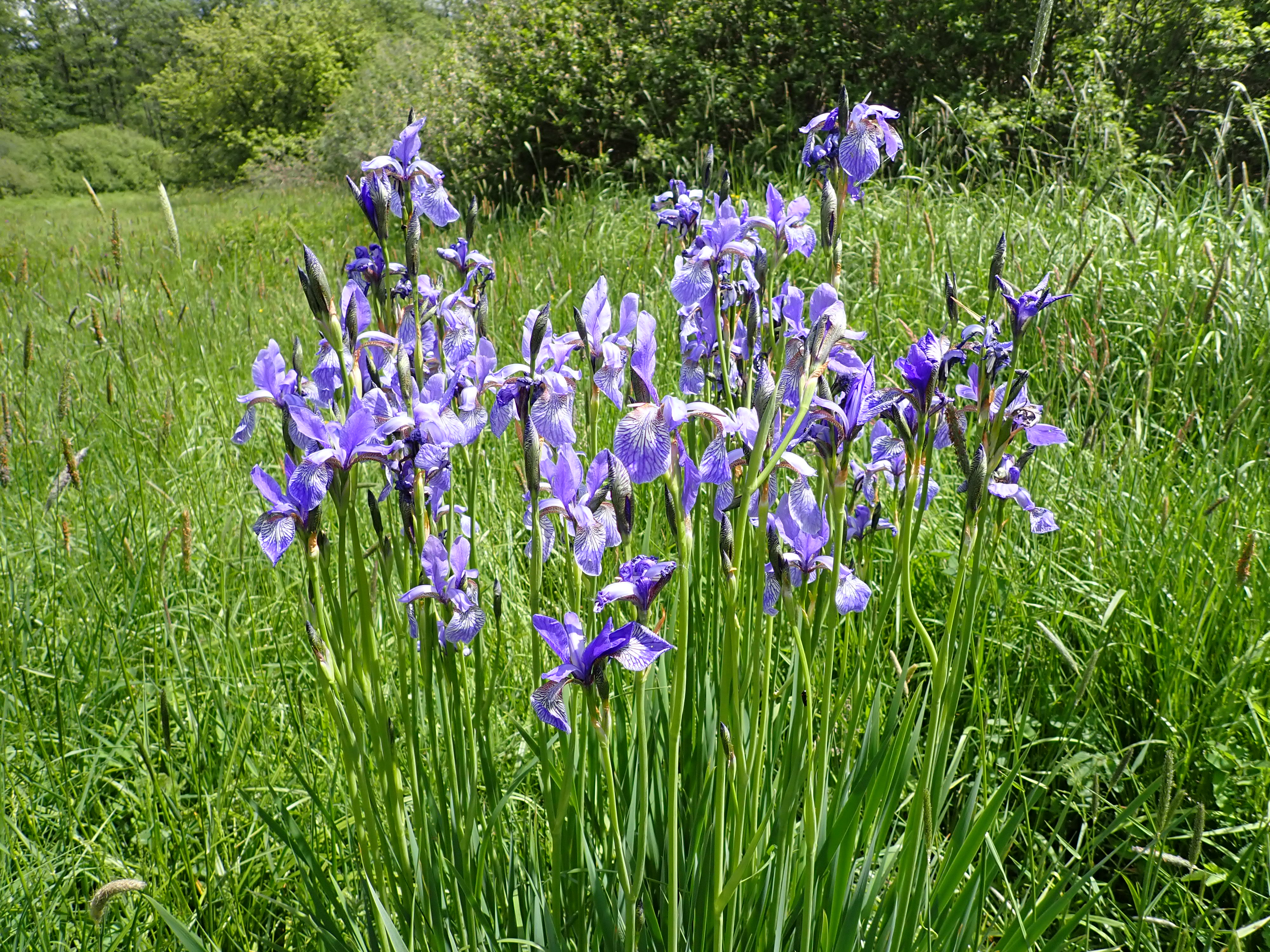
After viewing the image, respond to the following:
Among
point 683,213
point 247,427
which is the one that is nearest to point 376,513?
point 247,427

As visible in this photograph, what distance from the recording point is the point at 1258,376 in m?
2.86

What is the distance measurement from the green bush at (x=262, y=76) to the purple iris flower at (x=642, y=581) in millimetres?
28568

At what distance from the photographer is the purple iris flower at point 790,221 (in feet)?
4.69

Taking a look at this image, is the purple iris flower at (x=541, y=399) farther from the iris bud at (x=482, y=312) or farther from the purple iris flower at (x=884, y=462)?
the purple iris flower at (x=884, y=462)

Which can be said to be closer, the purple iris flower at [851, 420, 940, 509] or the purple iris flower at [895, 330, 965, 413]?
the purple iris flower at [895, 330, 965, 413]

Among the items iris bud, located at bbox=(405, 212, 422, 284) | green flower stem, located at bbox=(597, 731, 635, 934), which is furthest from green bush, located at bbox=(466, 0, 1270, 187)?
green flower stem, located at bbox=(597, 731, 635, 934)

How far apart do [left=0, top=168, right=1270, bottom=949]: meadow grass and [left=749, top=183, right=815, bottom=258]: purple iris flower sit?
0.64 m

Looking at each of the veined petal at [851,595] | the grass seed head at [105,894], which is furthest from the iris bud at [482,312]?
the grass seed head at [105,894]

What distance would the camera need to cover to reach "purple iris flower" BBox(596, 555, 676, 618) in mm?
936

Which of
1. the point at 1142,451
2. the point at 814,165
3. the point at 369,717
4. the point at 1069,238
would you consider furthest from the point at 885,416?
the point at 1069,238

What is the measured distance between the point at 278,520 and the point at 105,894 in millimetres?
529

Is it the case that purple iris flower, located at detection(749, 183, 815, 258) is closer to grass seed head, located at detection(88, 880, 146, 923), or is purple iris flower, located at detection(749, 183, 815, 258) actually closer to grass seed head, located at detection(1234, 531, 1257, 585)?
grass seed head, located at detection(1234, 531, 1257, 585)

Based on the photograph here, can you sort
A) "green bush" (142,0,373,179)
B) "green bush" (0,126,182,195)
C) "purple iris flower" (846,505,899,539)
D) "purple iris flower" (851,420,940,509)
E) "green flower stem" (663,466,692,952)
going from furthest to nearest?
"green bush" (0,126,182,195) < "green bush" (142,0,373,179) < "purple iris flower" (846,505,899,539) < "purple iris flower" (851,420,940,509) < "green flower stem" (663,466,692,952)

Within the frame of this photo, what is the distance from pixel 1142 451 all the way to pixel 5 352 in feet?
17.0
